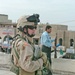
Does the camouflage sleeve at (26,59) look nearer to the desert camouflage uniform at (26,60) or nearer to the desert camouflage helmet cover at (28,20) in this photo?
the desert camouflage uniform at (26,60)

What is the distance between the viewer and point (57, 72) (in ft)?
32.0

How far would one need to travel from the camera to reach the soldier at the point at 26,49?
3498 mm

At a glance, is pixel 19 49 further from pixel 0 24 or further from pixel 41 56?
pixel 0 24

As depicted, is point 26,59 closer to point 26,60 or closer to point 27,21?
point 26,60

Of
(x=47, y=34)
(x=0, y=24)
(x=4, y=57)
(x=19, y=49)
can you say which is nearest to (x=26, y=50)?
(x=19, y=49)

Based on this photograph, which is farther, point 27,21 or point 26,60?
point 27,21

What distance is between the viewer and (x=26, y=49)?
11.5 ft

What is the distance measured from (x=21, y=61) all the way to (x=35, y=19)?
573mm

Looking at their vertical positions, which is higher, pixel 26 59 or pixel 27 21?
pixel 27 21

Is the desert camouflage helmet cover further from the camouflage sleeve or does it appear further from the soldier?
the camouflage sleeve

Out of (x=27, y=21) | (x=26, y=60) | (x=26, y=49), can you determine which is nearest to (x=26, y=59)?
(x=26, y=60)

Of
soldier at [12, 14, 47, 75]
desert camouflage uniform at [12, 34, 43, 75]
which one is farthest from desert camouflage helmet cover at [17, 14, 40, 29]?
desert camouflage uniform at [12, 34, 43, 75]

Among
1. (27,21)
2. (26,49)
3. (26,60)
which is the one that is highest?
(27,21)

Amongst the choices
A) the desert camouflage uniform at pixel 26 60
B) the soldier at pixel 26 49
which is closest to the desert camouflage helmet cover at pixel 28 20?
the soldier at pixel 26 49
